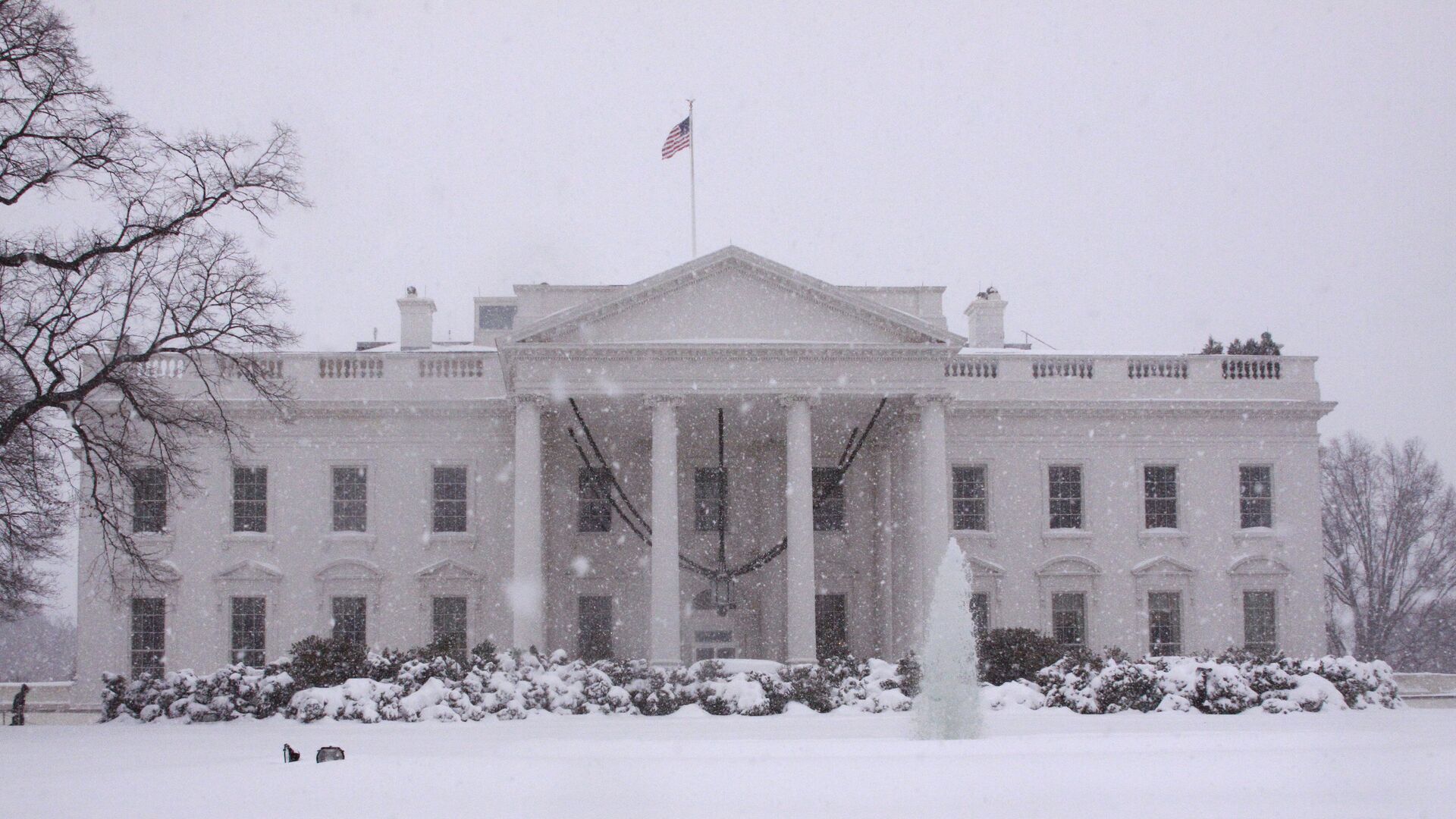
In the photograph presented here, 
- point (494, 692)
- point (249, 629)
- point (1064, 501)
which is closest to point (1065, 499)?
point (1064, 501)

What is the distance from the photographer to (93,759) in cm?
1571

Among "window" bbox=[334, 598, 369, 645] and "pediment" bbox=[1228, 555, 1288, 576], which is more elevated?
"pediment" bbox=[1228, 555, 1288, 576]

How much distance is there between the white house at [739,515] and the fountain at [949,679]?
13924 mm

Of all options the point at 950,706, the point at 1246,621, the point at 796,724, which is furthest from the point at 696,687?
the point at 1246,621

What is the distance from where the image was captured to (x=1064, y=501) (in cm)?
3434

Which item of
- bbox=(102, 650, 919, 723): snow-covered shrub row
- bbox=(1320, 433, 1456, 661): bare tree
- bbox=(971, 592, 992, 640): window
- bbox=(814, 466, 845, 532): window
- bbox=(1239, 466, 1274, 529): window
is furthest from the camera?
bbox=(1320, 433, 1456, 661): bare tree

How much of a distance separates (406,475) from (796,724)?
15.9m

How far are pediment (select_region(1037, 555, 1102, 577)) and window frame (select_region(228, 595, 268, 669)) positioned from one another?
61.7 ft

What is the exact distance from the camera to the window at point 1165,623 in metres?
33.8

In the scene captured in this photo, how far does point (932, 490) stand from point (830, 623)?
6148mm

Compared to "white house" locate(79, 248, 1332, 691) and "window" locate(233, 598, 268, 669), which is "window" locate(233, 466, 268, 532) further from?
"window" locate(233, 598, 268, 669)

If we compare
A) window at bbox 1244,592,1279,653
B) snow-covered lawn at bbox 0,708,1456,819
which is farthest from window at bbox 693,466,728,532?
snow-covered lawn at bbox 0,708,1456,819

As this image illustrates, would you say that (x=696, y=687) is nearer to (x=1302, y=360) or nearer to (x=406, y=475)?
(x=406, y=475)

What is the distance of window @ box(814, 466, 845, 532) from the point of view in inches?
1366
